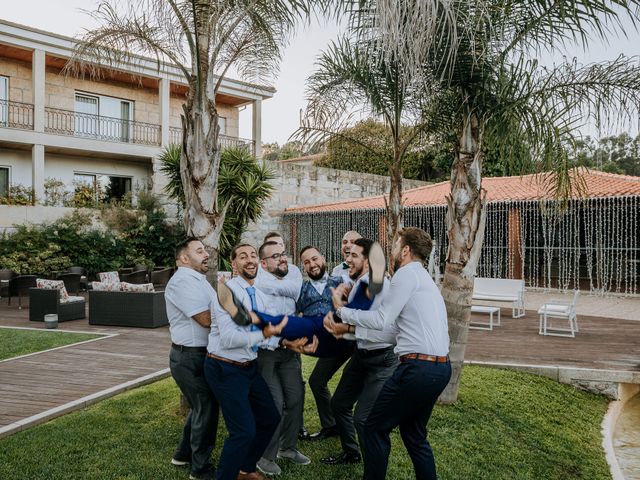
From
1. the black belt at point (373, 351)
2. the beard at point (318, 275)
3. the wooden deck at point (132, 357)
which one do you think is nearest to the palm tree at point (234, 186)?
the wooden deck at point (132, 357)

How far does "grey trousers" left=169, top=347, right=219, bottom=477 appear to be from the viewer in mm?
3729

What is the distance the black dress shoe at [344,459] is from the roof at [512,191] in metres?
10.2

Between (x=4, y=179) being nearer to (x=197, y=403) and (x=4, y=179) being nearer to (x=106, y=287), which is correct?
(x=106, y=287)

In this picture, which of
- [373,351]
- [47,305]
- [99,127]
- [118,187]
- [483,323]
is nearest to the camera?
[373,351]

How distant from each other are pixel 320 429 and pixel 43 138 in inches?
621

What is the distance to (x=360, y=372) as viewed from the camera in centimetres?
410

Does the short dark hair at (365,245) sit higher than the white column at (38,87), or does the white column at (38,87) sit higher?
the white column at (38,87)

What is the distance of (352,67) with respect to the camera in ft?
23.2

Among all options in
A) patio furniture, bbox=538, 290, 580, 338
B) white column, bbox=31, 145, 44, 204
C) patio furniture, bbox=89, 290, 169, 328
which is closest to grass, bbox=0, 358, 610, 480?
patio furniture, bbox=538, 290, 580, 338

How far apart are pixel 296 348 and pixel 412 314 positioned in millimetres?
885

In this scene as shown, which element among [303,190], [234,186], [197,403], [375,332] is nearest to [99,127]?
[234,186]

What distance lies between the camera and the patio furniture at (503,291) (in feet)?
38.3

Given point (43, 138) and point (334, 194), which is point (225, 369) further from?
point (334, 194)

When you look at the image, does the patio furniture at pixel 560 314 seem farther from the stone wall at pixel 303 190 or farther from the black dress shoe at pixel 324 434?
the stone wall at pixel 303 190
